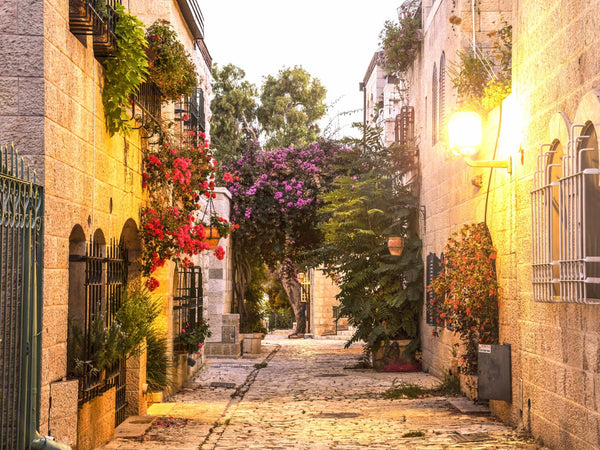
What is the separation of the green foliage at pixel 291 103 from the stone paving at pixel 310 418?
2369cm

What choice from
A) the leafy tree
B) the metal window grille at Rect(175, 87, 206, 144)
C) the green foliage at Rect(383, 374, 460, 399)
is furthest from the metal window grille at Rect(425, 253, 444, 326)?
the leafy tree

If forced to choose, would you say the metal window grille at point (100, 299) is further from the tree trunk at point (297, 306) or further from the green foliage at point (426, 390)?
A: the tree trunk at point (297, 306)

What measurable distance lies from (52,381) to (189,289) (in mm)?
7206

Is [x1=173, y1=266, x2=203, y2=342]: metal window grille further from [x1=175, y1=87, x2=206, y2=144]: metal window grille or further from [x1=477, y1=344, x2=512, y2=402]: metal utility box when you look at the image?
[x1=477, y1=344, x2=512, y2=402]: metal utility box

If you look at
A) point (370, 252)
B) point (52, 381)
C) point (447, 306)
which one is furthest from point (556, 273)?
point (370, 252)

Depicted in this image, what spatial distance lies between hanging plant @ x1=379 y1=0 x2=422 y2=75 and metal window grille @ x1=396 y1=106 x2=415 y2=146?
40.4 inches

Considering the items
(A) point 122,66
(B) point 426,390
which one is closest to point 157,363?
(B) point 426,390

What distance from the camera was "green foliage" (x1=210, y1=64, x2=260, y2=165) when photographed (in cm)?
3825

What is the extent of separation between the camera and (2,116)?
243 inches

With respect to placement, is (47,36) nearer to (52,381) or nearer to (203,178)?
(52,381)

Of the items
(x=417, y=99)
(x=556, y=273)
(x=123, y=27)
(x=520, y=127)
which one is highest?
(x=417, y=99)

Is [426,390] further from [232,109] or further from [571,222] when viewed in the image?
[232,109]

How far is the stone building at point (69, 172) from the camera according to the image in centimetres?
621

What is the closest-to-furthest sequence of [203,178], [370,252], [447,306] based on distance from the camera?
[447,306]
[203,178]
[370,252]
